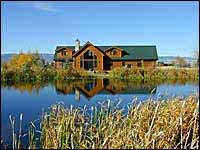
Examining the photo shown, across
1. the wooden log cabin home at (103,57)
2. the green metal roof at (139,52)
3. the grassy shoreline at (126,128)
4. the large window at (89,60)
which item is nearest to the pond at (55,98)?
the grassy shoreline at (126,128)

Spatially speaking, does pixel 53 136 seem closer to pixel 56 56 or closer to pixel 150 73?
pixel 150 73

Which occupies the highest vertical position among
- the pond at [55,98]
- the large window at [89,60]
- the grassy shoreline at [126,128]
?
the large window at [89,60]

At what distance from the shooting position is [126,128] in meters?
5.20

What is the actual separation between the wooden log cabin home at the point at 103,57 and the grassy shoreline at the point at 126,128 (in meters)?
34.6

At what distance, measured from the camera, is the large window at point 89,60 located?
137ft

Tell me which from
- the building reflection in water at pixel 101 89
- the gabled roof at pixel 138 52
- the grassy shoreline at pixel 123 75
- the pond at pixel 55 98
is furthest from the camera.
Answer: the gabled roof at pixel 138 52

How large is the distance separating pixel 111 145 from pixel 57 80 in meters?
25.2

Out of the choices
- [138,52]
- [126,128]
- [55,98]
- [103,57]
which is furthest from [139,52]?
[126,128]

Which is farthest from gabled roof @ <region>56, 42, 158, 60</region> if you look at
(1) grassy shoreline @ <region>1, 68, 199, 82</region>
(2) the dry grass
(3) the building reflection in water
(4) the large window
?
(2) the dry grass

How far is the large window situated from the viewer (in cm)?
4164

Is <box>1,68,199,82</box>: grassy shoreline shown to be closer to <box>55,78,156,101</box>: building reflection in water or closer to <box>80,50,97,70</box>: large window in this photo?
<box>55,78,156,101</box>: building reflection in water

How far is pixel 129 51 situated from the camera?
45219 mm

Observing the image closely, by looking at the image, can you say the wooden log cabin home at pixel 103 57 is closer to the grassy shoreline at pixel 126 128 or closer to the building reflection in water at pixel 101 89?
the building reflection in water at pixel 101 89

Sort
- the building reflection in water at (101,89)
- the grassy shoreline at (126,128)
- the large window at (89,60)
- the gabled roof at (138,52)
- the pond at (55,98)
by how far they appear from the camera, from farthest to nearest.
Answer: the gabled roof at (138,52)
the large window at (89,60)
the building reflection in water at (101,89)
the pond at (55,98)
the grassy shoreline at (126,128)
